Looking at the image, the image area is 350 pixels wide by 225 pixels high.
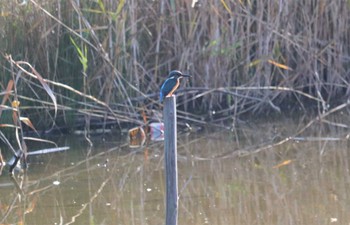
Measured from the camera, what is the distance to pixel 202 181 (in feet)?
19.3

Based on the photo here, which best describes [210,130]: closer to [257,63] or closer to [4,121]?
[257,63]

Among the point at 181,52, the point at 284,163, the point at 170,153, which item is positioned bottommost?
the point at 284,163

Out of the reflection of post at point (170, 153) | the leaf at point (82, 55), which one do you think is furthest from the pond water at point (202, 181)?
the reflection of post at point (170, 153)

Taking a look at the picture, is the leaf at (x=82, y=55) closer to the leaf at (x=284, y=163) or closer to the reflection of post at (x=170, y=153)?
the leaf at (x=284, y=163)

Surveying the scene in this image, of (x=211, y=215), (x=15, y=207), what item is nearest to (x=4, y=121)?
(x=15, y=207)

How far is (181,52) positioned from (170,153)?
3934 mm

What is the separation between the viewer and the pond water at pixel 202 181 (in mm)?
5164

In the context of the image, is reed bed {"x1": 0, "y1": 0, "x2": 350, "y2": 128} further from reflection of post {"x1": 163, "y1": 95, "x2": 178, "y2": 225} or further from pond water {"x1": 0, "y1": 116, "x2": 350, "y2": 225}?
reflection of post {"x1": 163, "y1": 95, "x2": 178, "y2": 225}

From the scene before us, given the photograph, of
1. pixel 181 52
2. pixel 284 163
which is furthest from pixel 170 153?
pixel 181 52

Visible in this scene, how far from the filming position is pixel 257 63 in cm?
784

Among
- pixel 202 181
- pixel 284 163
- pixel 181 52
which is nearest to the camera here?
pixel 202 181

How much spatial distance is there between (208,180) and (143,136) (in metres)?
1.31

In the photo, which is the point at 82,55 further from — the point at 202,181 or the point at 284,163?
the point at 284,163

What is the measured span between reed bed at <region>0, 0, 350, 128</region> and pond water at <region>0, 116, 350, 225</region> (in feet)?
1.37
